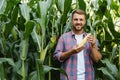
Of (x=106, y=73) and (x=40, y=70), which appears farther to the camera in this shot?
(x=106, y=73)

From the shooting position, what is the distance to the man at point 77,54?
2717mm

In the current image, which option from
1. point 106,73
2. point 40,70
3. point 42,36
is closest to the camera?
point 40,70

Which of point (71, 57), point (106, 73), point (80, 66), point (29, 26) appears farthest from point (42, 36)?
point (106, 73)

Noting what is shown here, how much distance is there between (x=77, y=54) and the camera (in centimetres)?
276

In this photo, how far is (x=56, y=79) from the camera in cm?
326

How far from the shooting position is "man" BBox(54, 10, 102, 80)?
2.72m

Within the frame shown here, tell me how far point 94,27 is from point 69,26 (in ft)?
0.92

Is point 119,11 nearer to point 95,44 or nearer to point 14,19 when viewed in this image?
point 95,44

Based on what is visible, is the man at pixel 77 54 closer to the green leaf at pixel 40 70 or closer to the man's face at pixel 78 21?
the man's face at pixel 78 21

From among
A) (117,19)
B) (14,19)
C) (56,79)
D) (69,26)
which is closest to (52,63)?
(56,79)

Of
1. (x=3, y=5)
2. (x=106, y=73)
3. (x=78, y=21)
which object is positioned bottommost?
(x=106, y=73)

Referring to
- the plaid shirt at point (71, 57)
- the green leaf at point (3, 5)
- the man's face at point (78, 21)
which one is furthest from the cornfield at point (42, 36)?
the man's face at point (78, 21)

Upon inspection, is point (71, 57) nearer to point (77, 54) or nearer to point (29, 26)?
point (77, 54)

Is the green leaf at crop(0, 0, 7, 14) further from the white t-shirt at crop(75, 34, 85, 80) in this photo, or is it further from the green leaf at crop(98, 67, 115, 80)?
the green leaf at crop(98, 67, 115, 80)
